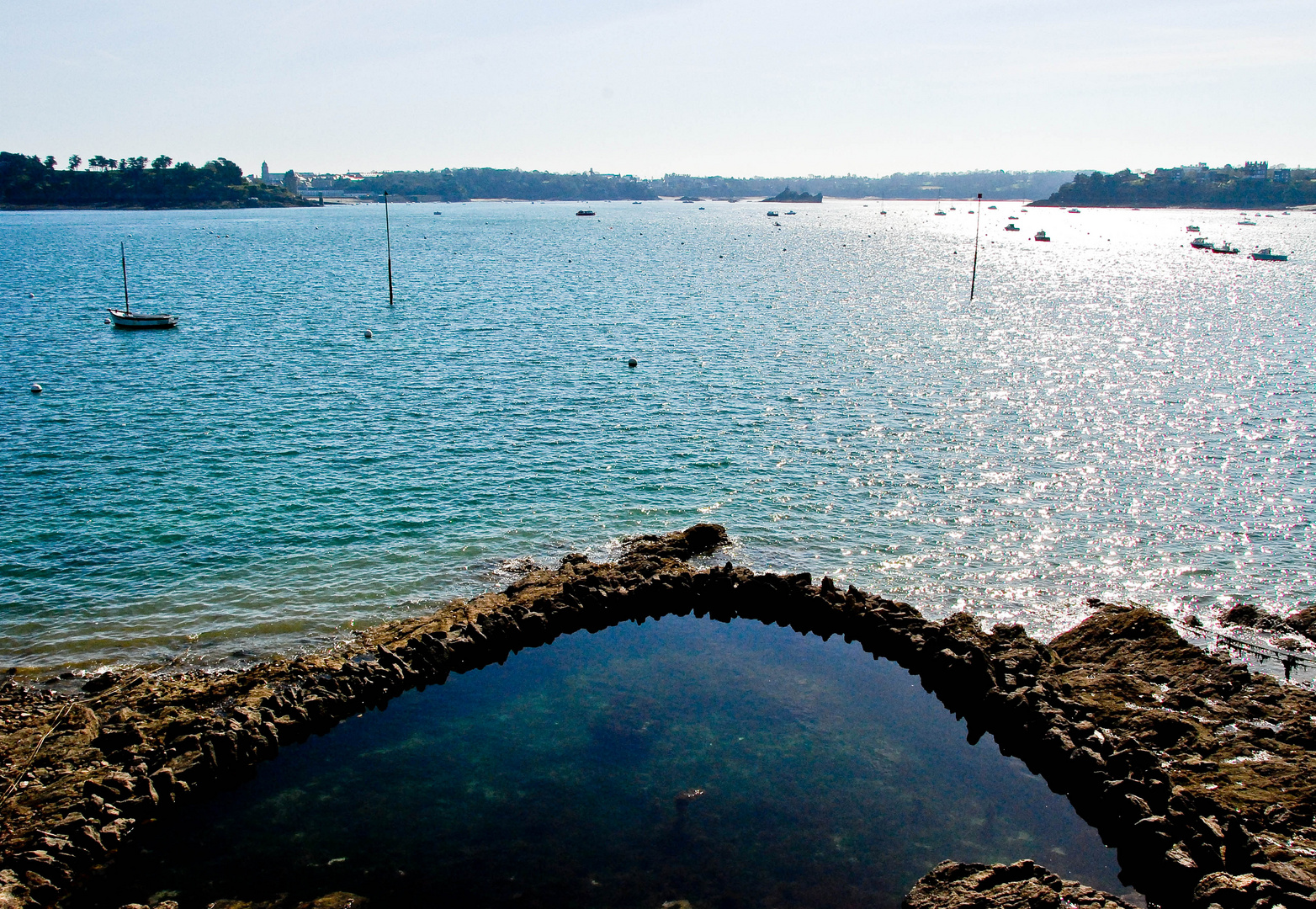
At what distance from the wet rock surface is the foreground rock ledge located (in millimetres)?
2046

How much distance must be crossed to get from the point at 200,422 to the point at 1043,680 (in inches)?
1628

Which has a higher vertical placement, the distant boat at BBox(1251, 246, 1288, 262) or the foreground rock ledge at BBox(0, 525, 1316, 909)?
the distant boat at BBox(1251, 246, 1288, 262)

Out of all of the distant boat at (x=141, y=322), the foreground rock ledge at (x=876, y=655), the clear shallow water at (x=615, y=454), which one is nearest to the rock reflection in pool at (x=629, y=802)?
the foreground rock ledge at (x=876, y=655)

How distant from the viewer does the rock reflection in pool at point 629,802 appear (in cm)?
1683

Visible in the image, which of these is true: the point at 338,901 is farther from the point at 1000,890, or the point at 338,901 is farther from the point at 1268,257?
the point at 1268,257

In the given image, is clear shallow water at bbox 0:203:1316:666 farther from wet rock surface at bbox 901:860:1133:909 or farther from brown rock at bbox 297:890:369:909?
wet rock surface at bbox 901:860:1133:909

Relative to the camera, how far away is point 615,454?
137 feet

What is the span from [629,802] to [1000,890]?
7487 millimetres

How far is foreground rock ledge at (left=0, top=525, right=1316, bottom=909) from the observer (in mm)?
16766

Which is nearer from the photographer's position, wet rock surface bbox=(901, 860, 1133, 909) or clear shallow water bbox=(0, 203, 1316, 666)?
wet rock surface bbox=(901, 860, 1133, 909)

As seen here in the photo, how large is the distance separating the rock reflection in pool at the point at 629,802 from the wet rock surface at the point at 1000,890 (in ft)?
2.60

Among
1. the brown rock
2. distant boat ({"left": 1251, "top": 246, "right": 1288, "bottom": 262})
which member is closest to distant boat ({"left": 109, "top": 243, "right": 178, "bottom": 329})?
the brown rock

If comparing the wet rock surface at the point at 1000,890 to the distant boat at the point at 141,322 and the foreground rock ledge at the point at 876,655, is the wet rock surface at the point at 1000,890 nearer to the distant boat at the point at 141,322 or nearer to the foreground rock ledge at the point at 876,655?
the foreground rock ledge at the point at 876,655

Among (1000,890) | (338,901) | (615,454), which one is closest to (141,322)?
(615,454)
